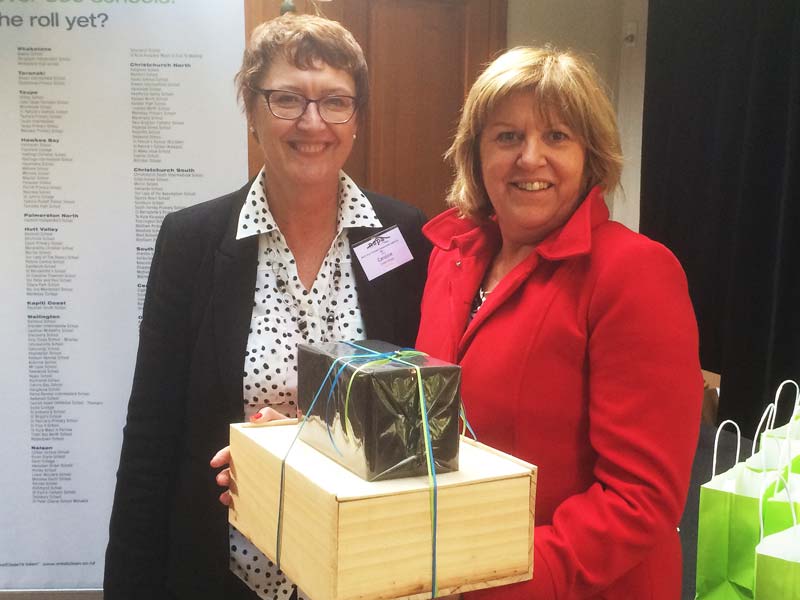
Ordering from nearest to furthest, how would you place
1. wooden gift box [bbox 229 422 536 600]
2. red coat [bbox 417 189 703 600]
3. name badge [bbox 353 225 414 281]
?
wooden gift box [bbox 229 422 536 600]
red coat [bbox 417 189 703 600]
name badge [bbox 353 225 414 281]

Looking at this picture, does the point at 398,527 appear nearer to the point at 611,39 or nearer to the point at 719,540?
the point at 719,540

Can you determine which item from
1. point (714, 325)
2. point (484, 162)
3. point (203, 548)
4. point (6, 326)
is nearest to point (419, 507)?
point (484, 162)

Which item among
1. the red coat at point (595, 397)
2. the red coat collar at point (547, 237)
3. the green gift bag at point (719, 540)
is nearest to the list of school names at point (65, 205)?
the red coat collar at point (547, 237)

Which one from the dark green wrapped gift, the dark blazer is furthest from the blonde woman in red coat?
the dark blazer

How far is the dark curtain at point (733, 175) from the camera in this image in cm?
323

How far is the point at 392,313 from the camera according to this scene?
1610 mm

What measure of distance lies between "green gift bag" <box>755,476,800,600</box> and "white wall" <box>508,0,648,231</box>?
89.0 inches

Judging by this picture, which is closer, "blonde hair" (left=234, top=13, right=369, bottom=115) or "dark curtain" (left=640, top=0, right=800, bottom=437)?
"blonde hair" (left=234, top=13, right=369, bottom=115)

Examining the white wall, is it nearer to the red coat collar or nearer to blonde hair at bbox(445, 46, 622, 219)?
the red coat collar

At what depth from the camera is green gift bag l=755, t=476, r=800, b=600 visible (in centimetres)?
129

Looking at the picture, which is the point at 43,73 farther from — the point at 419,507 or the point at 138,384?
the point at 419,507

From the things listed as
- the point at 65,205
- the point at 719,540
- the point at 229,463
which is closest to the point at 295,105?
the point at 229,463

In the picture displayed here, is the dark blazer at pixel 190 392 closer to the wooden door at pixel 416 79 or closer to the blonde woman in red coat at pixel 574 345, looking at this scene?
the blonde woman in red coat at pixel 574 345

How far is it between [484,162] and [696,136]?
9.17 ft
